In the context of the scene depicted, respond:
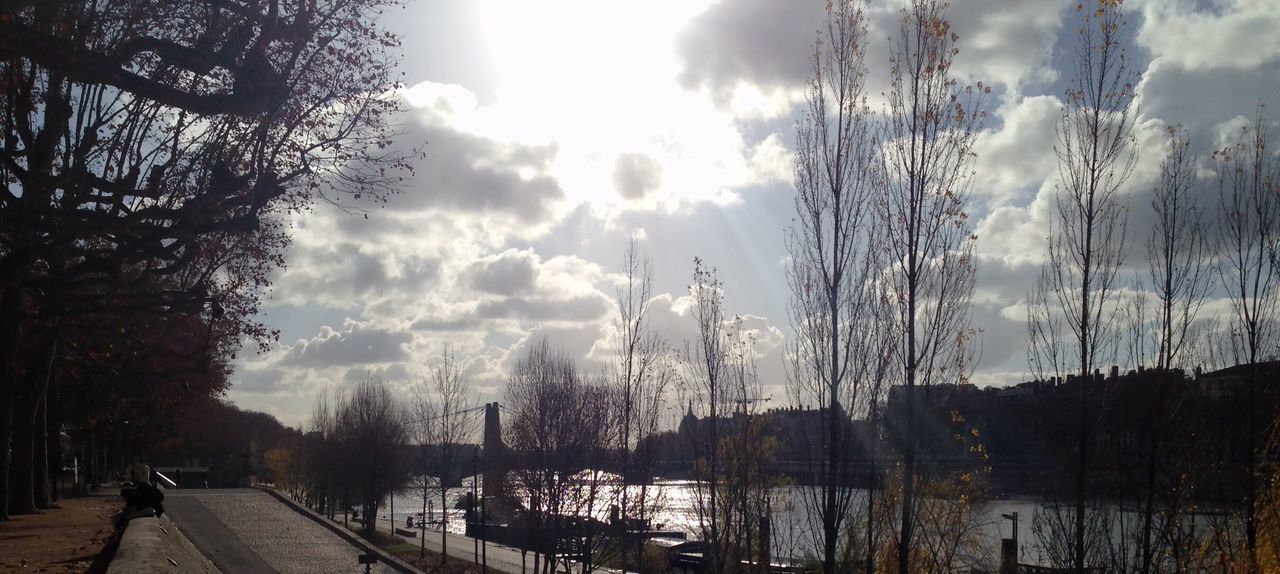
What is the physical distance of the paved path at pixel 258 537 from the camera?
29172mm

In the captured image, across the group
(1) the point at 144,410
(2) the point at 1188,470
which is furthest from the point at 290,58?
(1) the point at 144,410

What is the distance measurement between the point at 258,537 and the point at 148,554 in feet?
77.7

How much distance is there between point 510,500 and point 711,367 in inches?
364

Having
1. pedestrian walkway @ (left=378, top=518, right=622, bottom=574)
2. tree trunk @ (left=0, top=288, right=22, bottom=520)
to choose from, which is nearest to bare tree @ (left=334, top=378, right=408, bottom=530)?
pedestrian walkway @ (left=378, top=518, right=622, bottom=574)

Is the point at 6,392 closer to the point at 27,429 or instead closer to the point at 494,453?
the point at 27,429

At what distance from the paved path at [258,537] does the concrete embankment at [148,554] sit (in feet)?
37.8

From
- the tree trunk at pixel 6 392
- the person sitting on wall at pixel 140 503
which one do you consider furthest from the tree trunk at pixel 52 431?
the person sitting on wall at pixel 140 503

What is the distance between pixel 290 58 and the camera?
1135 centimetres

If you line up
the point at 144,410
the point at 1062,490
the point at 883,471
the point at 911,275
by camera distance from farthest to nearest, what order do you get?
the point at 144,410 → the point at 1062,490 → the point at 883,471 → the point at 911,275

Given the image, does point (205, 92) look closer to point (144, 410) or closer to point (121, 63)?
point (121, 63)

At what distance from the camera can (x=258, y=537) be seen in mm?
34156

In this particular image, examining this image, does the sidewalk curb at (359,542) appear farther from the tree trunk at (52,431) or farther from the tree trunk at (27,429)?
the tree trunk at (52,431)

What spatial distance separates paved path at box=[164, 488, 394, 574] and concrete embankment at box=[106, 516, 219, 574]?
454 inches

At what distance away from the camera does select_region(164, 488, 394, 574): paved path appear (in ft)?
95.7
